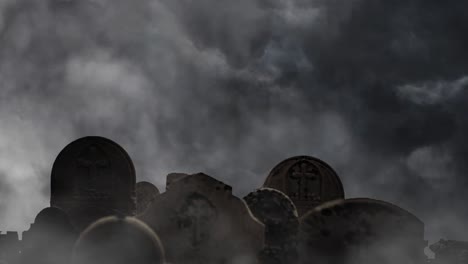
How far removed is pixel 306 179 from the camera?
2105 centimetres

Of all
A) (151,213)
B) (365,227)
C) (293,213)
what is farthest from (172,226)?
(365,227)

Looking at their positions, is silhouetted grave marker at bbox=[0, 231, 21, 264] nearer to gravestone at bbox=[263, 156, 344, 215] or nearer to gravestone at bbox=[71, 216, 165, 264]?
gravestone at bbox=[263, 156, 344, 215]

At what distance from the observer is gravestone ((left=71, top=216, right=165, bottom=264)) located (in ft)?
41.1

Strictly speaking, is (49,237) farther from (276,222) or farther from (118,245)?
(118,245)

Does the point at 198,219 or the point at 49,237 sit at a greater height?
the point at 49,237

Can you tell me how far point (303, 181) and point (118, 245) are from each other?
363 inches

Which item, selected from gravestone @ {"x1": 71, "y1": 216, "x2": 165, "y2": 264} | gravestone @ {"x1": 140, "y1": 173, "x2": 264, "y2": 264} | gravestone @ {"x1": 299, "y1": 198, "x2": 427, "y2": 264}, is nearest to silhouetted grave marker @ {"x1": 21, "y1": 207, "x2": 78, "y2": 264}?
gravestone @ {"x1": 140, "y1": 173, "x2": 264, "y2": 264}

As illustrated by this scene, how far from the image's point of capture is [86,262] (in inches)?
499

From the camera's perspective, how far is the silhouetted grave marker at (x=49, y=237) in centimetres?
1798

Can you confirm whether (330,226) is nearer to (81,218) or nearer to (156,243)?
(156,243)

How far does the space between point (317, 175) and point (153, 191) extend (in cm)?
539

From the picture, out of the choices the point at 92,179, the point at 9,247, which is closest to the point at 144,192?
the point at 92,179

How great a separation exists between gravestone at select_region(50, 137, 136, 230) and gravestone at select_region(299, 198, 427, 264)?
7.42 metres

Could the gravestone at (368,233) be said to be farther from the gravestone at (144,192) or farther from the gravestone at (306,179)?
the gravestone at (144,192)
